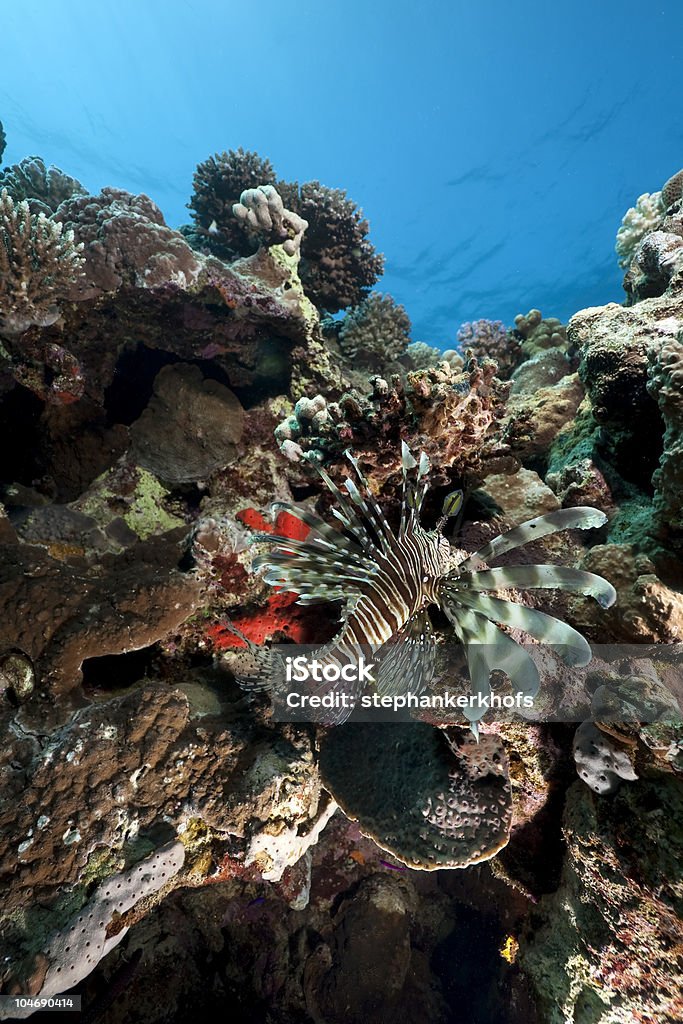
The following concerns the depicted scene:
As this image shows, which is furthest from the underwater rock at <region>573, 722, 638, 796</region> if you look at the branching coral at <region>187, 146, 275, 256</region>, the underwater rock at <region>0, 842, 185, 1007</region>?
the branching coral at <region>187, 146, 275, 256</region>

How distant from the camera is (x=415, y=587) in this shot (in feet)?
7.11

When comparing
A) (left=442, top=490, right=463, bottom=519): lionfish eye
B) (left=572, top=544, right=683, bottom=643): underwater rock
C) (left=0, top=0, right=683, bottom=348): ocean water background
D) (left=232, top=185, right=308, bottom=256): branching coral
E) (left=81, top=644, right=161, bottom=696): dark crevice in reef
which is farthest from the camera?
(left=0, top=0, right=683, bottom=348): ocean water background

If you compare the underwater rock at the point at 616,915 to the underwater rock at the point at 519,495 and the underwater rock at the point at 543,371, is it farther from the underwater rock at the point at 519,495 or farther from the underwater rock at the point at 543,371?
the underwater rock at the point at 543,371

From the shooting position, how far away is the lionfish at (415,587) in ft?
5.64

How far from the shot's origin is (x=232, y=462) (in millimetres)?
3928

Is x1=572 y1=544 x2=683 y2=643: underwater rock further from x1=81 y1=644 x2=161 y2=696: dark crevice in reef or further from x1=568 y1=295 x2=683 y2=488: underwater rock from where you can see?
x1=81 y1=644 x2=161 y2=696: dark crevice in reef

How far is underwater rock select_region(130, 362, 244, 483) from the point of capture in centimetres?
395

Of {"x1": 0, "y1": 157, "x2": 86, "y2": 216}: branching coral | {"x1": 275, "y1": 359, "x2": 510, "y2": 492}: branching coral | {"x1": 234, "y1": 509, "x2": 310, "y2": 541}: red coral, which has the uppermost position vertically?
{"x1": 0, "y1": 157, "x2": 86, "y2": 216}: branching coral

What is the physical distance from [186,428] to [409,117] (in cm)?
6070

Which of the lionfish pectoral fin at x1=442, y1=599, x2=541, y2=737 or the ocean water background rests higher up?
the ocean water background

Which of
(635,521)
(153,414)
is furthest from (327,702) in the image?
(153,414)

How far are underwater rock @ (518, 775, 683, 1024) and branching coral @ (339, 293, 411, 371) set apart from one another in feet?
17.4

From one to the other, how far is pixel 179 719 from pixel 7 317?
3.49 metres

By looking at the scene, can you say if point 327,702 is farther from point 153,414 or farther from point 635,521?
point 153,414
